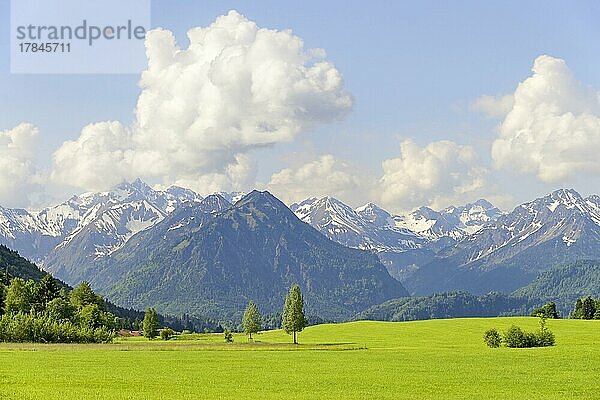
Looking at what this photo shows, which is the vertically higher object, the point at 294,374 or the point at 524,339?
the point at 294,374

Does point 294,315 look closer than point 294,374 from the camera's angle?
No

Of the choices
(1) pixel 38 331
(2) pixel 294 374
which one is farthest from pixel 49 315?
(2) pixel 294 374

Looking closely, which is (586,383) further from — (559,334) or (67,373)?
(559,334)

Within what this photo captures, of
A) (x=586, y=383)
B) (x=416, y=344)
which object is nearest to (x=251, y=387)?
(x=586, y=383)

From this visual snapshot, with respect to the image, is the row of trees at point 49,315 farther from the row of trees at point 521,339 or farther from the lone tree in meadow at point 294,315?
the row of trees at point 521,339

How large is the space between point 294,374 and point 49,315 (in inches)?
3752

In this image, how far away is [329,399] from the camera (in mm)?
67062

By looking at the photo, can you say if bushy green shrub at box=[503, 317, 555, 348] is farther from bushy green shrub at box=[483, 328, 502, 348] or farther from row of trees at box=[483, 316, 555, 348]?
bushy green shrub at box=[483, 328, 502, 348]

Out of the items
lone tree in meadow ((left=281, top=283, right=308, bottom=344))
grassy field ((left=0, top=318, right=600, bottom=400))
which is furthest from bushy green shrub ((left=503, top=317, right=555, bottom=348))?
lone tree in meadow ((left=281, top=283, right=308, bottom=344))

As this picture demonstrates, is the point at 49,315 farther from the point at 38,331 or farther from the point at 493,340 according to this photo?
the point at 493,340

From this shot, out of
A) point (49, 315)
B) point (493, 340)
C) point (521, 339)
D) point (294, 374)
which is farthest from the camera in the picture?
point (49, 315)

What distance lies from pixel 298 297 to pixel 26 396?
115 metres

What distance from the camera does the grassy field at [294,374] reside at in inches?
2803

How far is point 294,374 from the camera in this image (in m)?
88.1
